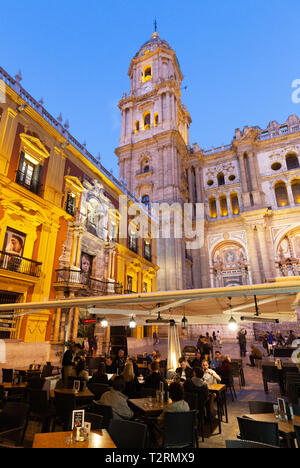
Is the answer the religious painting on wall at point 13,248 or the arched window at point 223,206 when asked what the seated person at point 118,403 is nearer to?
the religious painting on wall at point 13,248

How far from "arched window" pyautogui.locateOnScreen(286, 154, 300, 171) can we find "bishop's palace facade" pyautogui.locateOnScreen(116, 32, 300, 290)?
60mm

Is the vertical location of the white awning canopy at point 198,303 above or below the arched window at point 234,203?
below

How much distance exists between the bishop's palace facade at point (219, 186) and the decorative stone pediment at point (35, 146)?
1502 cm

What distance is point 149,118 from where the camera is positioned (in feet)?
110

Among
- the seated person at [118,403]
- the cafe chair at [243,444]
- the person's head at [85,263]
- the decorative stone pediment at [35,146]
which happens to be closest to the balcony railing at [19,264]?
the person's head at [85,263]

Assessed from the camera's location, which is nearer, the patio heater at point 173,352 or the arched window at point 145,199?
the patio heater at point 173,352

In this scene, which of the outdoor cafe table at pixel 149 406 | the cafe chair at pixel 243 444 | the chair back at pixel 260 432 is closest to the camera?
the cafe chair at pixel 243 444

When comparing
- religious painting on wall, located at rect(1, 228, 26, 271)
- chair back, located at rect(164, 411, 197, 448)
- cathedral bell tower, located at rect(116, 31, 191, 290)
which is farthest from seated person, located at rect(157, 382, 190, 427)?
cathedral bell tower, located at rect(116, 31, 191, 290)

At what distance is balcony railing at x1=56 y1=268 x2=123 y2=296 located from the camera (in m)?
12.2

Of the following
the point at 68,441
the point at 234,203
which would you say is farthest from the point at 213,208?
the point at 68,441

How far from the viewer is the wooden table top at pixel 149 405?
433 centimetres

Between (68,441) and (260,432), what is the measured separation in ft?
7.37

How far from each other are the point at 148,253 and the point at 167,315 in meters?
12.8
